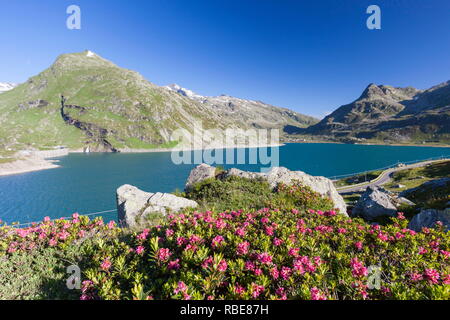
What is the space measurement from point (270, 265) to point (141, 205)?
1160cm

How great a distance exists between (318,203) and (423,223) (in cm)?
669

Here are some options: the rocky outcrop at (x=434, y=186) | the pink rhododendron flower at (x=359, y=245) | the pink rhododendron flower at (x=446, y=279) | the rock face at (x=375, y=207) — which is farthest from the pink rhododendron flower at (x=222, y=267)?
the rocky outcrop at (x=434, y=186)

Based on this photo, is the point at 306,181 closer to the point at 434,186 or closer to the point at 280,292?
the point at 280,292

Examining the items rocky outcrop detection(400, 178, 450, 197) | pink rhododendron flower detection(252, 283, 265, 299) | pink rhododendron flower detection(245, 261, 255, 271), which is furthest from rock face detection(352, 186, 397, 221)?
pink rhododendron flower detection(252, 283, 265, 299)

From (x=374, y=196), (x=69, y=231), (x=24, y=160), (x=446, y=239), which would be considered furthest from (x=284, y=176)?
(x=24, y=160)

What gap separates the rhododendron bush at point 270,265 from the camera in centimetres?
440

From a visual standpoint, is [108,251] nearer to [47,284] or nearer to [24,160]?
[47,284]

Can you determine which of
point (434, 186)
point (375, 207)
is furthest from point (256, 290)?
point (434, 186)

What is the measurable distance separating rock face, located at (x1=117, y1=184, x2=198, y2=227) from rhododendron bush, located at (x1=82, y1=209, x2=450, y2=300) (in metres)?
5.42

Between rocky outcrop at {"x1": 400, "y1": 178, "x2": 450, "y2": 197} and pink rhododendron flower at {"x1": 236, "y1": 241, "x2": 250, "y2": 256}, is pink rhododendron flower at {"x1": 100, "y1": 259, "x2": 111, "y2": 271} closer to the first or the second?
pink rhododendron flower at {"x1": 236, "y1": 241, "x2": 250, "y2": 256}

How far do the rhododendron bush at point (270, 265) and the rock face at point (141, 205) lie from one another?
213 inches

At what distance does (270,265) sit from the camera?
5.00 meters

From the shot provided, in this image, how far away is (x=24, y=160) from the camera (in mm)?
122062

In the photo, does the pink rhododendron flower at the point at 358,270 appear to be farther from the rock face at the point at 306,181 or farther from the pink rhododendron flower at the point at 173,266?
the rock face at the point at 306,181
